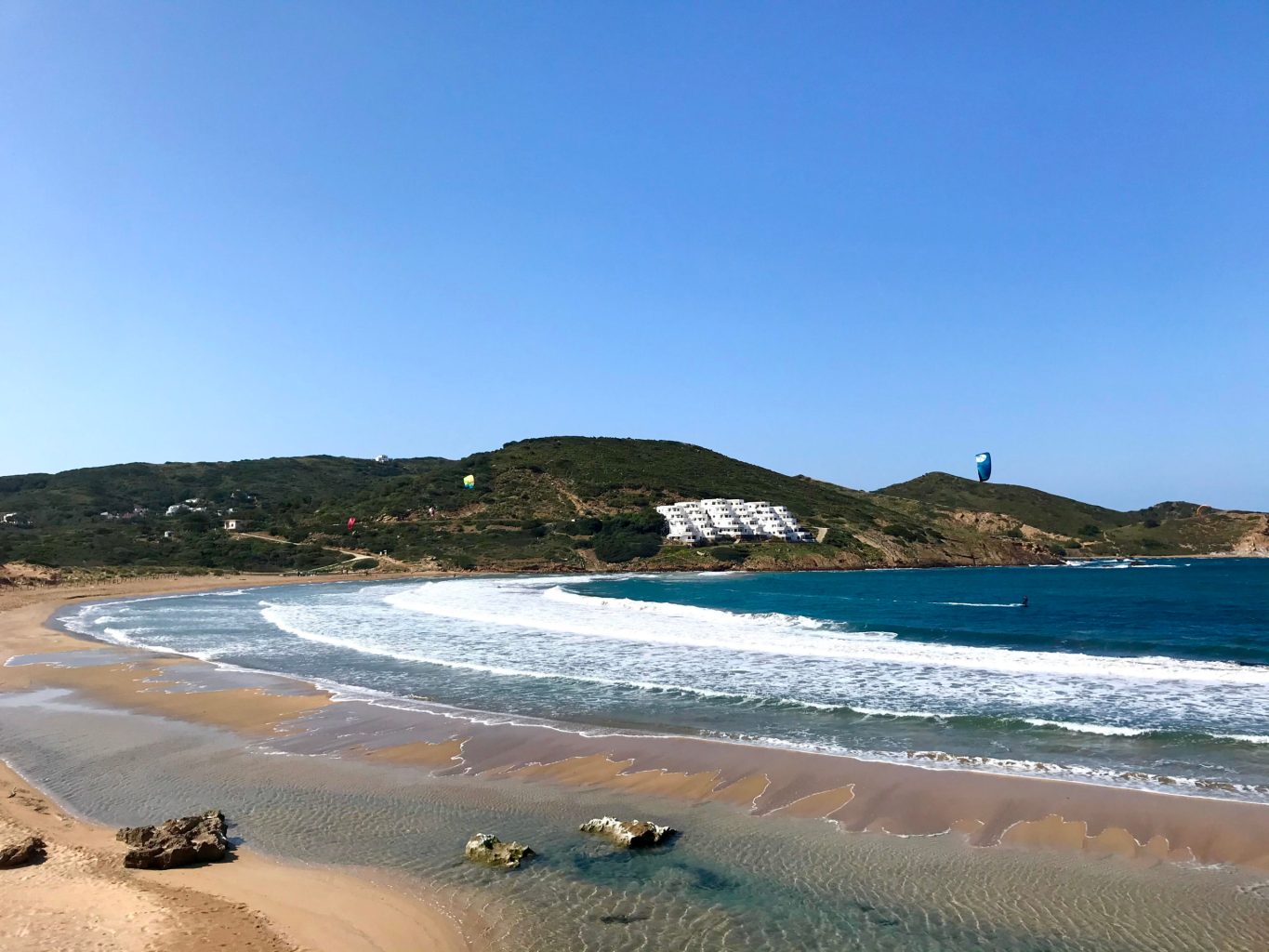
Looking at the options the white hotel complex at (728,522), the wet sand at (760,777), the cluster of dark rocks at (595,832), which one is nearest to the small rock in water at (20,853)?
the cluster of dark rocks at (595,832)

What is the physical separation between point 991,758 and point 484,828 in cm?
823

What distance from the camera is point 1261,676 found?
20.3 meters

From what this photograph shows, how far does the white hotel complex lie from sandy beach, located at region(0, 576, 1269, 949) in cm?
8664

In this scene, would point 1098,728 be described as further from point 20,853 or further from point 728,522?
point 728,522

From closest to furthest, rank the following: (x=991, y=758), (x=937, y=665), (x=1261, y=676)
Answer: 1. (x=991, y=758)
2. (x=1261, y=676)
3. (x=937, y=665)

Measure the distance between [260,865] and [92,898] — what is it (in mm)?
1631

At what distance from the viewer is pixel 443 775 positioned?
1234 centimetres

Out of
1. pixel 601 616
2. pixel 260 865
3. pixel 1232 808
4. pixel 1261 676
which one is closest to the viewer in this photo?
pixel 260 865

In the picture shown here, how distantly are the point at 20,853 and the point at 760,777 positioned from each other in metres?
9.24

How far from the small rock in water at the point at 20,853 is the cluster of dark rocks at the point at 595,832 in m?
4.61

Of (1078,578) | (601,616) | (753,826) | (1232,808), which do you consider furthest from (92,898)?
(1078,578)

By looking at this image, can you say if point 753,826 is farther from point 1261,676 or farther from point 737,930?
point 1261,676

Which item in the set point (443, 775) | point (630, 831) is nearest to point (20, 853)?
point (443, 775)

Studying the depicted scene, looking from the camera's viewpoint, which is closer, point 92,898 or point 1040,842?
point 92,898
